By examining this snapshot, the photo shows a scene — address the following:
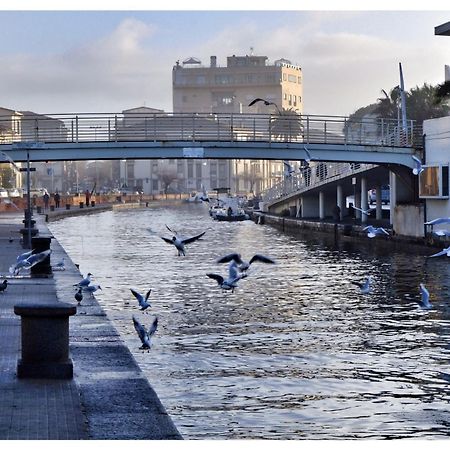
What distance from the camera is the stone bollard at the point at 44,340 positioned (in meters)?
14.5

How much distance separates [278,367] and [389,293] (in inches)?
510

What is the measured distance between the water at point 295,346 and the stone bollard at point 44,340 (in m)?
1.75

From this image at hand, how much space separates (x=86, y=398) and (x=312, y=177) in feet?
205

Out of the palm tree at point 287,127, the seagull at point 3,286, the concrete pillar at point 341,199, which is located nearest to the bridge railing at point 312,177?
the concrete pillar at point 341,199

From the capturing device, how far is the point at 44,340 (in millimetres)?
14602

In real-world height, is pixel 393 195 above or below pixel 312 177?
below

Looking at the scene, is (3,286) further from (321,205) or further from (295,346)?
(321,205)

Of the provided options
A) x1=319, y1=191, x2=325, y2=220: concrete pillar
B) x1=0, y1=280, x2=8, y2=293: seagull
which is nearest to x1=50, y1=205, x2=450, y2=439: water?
x1=0, y1=280, x2=8, y2=293: seagull

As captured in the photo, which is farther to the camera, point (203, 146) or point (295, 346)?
point (203, 146)

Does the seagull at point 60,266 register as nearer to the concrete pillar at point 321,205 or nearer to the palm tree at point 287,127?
the palm tree at point 287,127

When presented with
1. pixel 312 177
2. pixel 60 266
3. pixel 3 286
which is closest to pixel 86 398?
pixel 3 286

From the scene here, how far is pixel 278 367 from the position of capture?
19.5m

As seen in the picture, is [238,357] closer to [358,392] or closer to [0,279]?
[358,392]

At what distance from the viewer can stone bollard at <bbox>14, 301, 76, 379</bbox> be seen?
47.6 ft
